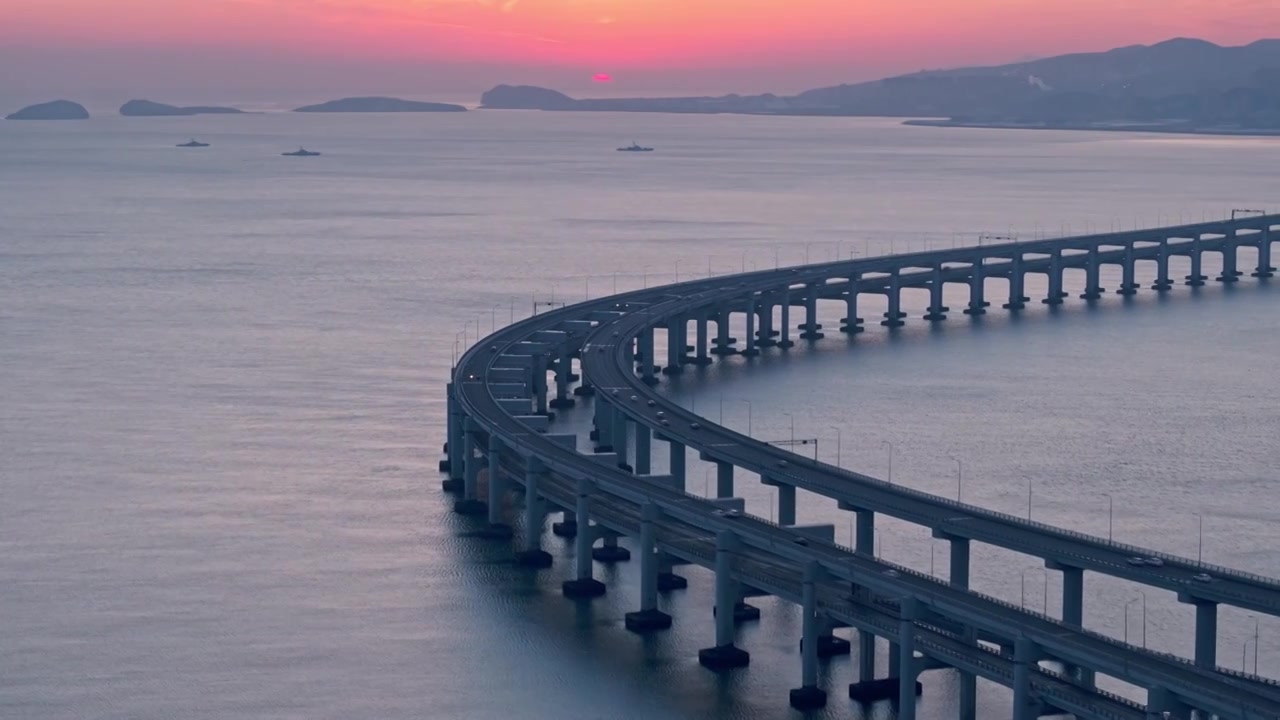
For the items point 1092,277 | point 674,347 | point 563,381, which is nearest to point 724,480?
point 563,381

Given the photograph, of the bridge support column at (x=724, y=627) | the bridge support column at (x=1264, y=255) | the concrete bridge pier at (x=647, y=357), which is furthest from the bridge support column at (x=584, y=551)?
the bridge support column at (x=1264, y=255)

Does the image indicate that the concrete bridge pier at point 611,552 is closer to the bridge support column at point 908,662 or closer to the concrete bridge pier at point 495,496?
the concrete bridge pier at point 495,496

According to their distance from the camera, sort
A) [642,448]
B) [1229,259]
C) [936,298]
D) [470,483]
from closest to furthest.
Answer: [470,483] → [642,448] → [936,298] → [1229,259]

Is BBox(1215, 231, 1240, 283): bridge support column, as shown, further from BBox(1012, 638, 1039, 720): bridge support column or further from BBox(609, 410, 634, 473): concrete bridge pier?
BBox(1012, 638, 1039, 720): bridge support column

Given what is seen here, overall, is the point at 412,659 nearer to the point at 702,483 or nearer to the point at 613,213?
the point at 702,483

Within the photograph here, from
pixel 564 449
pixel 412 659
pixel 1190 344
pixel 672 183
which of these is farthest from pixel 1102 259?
pixel 672 183

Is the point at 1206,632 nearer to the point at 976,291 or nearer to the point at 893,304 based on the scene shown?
the point at 893,304
